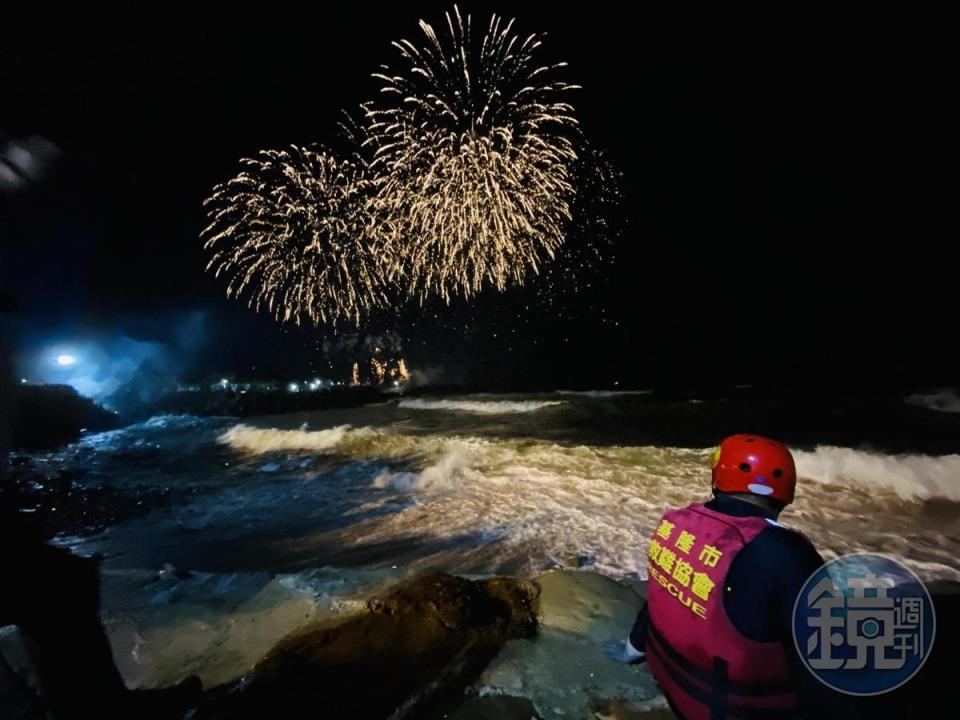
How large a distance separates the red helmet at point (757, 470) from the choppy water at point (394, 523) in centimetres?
395

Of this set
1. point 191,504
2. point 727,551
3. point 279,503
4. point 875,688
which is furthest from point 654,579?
point 191,504

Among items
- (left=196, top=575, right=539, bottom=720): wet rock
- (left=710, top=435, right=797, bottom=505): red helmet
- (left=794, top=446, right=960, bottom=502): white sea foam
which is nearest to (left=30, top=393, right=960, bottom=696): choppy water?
(left=794, top=446, right=960, bottom=502): white sea foam

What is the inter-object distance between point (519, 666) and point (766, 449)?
2.46 meters

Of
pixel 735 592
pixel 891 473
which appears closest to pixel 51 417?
pixel 735 592

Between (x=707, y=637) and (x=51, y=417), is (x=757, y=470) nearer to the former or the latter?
(x=707, y=637)

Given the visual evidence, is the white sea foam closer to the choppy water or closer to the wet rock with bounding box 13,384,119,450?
the choppy water

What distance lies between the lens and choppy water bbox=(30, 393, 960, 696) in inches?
192

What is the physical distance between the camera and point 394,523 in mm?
8398

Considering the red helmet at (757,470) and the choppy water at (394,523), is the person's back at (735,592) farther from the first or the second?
the choppy water at (394,523)

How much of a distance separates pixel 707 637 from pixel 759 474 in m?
0.82

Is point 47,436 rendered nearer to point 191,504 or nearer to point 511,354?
point 191,504

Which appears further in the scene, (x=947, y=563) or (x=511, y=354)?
(x=511, y=354)

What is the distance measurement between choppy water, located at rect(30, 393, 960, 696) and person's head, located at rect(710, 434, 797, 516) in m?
3.96

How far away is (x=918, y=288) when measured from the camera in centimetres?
5528
